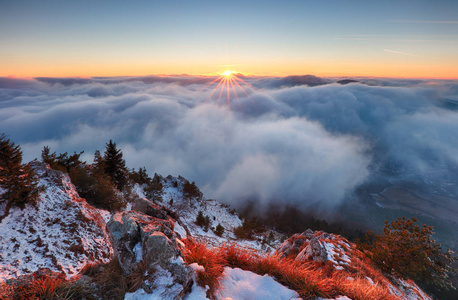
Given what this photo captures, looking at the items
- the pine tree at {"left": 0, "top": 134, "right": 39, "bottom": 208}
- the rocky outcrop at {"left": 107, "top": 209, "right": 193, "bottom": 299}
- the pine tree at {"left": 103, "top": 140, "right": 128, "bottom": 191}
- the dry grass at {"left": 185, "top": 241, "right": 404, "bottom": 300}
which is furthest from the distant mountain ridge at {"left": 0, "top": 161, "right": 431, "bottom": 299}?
the pine tree at {"left": 103, "top": 140, "right": 128, "bottom": 191}

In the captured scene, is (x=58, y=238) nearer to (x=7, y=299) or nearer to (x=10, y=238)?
(x=10, y=238)

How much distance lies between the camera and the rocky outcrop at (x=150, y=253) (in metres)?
3.81

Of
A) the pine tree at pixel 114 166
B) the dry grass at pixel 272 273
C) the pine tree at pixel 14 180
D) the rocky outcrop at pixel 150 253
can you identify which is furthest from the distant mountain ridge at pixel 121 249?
the pine tree at pixel 114 166

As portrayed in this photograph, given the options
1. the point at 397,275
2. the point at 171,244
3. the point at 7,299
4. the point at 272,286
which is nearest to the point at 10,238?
the point at 7,299

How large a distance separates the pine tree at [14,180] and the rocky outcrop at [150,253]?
557 inches

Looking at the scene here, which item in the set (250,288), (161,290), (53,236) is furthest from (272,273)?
(53,236)

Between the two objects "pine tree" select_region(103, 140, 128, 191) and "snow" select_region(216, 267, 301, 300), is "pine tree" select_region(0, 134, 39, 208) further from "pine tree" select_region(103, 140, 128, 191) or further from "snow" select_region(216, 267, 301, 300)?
"snow" select_region(216, 267, 301, 300)

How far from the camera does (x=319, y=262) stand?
30.1 feet

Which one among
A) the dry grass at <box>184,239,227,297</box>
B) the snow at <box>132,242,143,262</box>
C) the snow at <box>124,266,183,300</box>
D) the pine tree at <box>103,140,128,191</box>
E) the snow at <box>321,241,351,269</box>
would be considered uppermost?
the snow at <box>132,242,143,262</box>

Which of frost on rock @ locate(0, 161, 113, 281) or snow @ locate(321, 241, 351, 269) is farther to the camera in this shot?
frost on rock @ locate(0, 161, 113, 281)

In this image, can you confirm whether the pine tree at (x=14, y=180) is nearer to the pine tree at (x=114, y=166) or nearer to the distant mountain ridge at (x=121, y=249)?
the distant mountain ridge at (x=121, y=249)

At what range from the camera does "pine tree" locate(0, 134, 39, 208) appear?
13070 mm

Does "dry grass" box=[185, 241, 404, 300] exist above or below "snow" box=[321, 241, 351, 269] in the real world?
above

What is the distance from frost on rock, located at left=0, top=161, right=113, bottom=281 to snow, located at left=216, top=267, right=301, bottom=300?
1062cm
